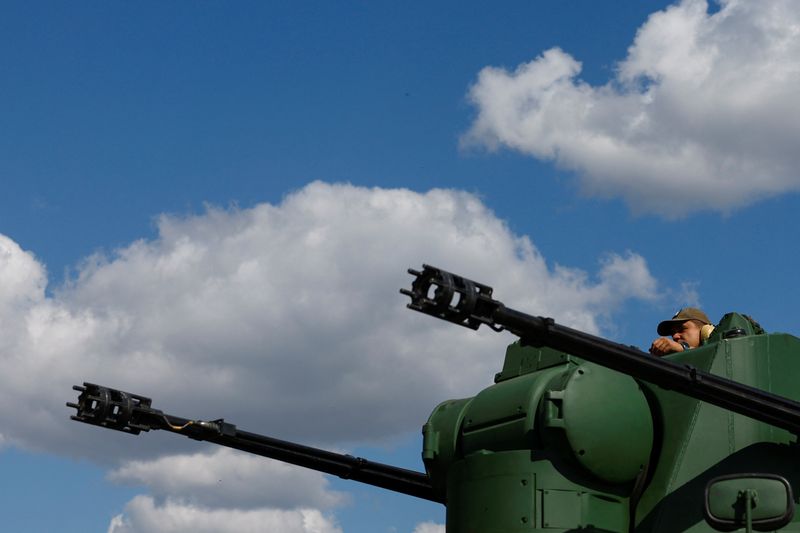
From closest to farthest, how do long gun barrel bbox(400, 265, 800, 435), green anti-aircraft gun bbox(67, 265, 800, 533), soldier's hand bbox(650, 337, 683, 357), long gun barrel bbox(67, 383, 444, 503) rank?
long gun barrel bbox(400, 265, 800, 435) < green anti-aircraft gun bbox(67, 265, 800, 533) < soldier's hand bbox(650, 337, 683, 357) < long gun barrel bbox(67, 383, 444, 503)

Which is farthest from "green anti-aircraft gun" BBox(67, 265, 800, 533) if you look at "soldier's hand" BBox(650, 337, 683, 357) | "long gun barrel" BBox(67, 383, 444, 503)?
"long gun barrel" BBox(67, 383, 444, 503)

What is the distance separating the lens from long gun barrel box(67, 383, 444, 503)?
46.3 feet

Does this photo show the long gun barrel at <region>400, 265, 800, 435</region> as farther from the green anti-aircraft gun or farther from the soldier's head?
the soldier's head

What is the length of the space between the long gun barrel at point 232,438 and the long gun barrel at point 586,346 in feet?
12.8

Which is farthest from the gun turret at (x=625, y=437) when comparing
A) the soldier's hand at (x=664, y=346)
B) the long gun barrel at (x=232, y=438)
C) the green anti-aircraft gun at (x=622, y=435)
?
the long gun barrel at (x=232, y=438)

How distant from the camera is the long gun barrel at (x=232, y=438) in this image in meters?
14.1

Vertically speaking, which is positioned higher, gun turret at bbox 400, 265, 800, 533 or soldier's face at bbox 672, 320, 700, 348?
soldier's face at bbox 672, 320, 700, 348

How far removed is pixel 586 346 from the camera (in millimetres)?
10016

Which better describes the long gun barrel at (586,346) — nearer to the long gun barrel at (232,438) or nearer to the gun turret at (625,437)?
the gun turret at (625,437)

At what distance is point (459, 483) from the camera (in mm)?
11516

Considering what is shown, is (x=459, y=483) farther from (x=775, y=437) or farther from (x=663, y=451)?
(x=775, y=437)

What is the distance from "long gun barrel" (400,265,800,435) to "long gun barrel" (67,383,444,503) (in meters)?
3.89

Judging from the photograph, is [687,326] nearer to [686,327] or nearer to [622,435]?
[686,327]

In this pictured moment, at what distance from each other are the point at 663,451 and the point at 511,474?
3.99 ft
